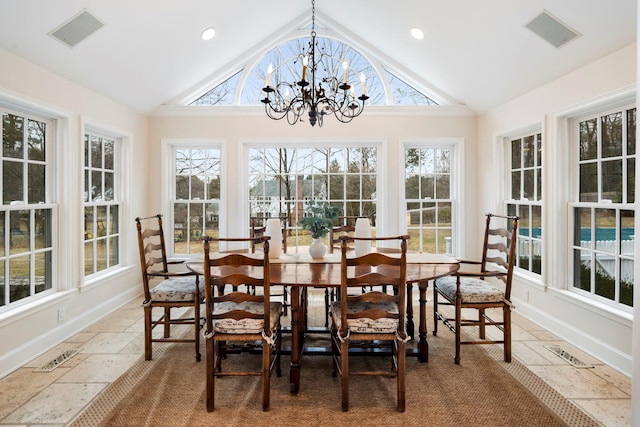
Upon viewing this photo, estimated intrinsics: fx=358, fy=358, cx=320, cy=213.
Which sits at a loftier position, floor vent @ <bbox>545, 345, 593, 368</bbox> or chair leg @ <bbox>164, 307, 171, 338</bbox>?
chair leg @ <bbox>164, 307, 171, 338</bbox>

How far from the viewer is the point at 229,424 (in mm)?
1990

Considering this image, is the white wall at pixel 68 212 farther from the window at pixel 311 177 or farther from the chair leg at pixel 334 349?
the chair leg at pixel 334 349

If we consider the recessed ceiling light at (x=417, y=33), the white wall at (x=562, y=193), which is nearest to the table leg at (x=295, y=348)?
the white wall at (x=562, y=193)

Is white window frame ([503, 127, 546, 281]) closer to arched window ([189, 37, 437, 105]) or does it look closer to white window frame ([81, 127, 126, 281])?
arched window ([189, 37, 437, 105])

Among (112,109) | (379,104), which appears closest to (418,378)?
(379,104)

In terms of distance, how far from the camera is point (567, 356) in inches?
110

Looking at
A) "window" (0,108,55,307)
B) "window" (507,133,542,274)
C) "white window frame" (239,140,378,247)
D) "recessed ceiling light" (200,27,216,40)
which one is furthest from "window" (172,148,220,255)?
"window" (507,133,542,274)

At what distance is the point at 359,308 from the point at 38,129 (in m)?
3.03

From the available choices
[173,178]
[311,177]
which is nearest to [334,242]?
[311,177]

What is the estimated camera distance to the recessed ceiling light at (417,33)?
3537 millimetres

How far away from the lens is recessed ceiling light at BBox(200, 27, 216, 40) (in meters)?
3.52

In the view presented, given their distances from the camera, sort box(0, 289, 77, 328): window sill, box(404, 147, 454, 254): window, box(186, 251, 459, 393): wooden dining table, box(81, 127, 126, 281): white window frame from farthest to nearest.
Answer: box(404, 147, 454, 254): window, box(81, 127, 126, 281): white window frame, box(0, 289, 77, 328): window sill, box(186, 251, 459, 393): wooden dining table

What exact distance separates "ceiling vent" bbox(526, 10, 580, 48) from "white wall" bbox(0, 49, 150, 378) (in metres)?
3.92

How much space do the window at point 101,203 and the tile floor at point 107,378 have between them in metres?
0.84
